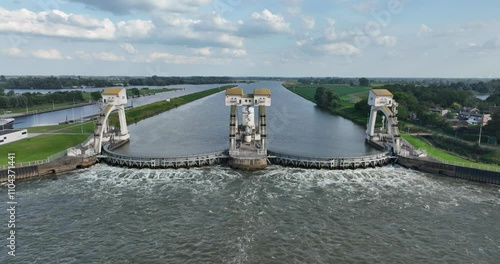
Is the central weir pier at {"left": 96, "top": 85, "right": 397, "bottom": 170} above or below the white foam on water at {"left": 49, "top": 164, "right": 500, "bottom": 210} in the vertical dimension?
above

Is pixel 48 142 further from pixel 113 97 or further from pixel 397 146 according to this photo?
pixel 397 146

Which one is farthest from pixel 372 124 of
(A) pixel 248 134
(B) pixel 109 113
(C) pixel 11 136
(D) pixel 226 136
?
(C) pixel 11 136

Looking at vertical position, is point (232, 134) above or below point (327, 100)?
below

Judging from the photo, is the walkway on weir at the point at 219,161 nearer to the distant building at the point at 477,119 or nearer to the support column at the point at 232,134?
the support column at the point at 232,134

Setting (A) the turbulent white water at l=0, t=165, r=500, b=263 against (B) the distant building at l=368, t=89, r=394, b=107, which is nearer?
(A) the turbulent white water at l=0, t=165, r=500, b=263

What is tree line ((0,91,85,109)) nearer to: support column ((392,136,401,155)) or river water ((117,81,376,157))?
river water ((117,81,376,157))

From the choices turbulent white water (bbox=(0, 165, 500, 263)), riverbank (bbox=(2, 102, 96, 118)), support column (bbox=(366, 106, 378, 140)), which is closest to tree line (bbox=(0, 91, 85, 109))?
riverbank (bbox=(2, 102, 96, 118))

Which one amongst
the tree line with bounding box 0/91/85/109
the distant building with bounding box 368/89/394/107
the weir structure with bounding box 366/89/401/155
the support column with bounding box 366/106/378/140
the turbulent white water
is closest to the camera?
the turbulent white water
